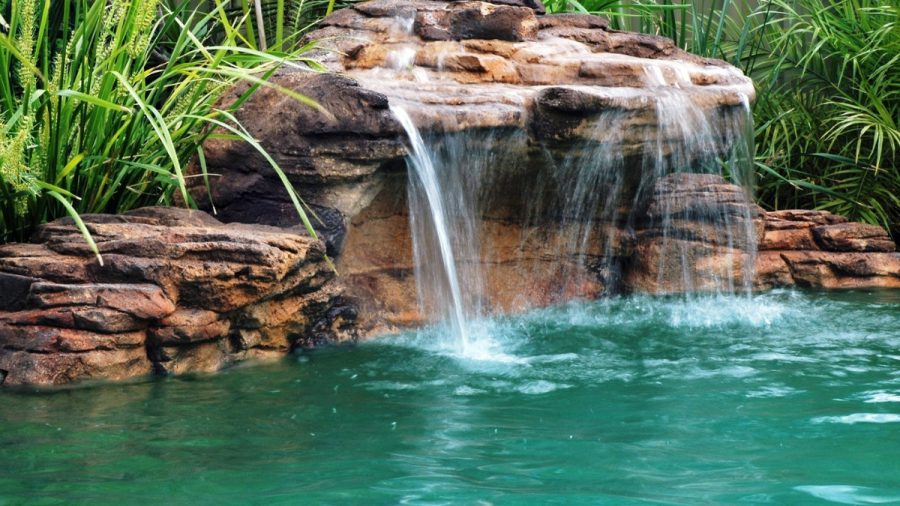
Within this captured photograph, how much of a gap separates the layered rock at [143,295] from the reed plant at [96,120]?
0.22 meters

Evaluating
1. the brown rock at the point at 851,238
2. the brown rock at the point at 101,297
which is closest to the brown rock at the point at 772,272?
the brown rock at the point at 851,238

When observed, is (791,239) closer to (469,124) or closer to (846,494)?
(469,124)

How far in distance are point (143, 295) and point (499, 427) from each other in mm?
1594

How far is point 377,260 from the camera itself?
593 centimetres

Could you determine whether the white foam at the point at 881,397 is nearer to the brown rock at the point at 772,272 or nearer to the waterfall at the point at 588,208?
the waterfall at the point at 588,208

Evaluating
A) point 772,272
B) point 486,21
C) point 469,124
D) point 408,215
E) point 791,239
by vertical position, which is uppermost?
point 486,21

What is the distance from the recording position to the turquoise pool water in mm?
2971

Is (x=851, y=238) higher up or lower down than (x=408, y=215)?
lower down

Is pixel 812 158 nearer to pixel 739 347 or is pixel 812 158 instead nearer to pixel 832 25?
pixel 832 25

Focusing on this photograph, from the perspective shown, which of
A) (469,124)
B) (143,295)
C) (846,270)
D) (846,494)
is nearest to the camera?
(846,494)

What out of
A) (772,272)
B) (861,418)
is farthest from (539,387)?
(772,272)

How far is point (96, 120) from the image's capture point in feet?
16.2

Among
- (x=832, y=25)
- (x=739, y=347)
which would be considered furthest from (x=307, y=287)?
(x=832, y=25)

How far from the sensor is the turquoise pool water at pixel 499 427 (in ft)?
9.75
